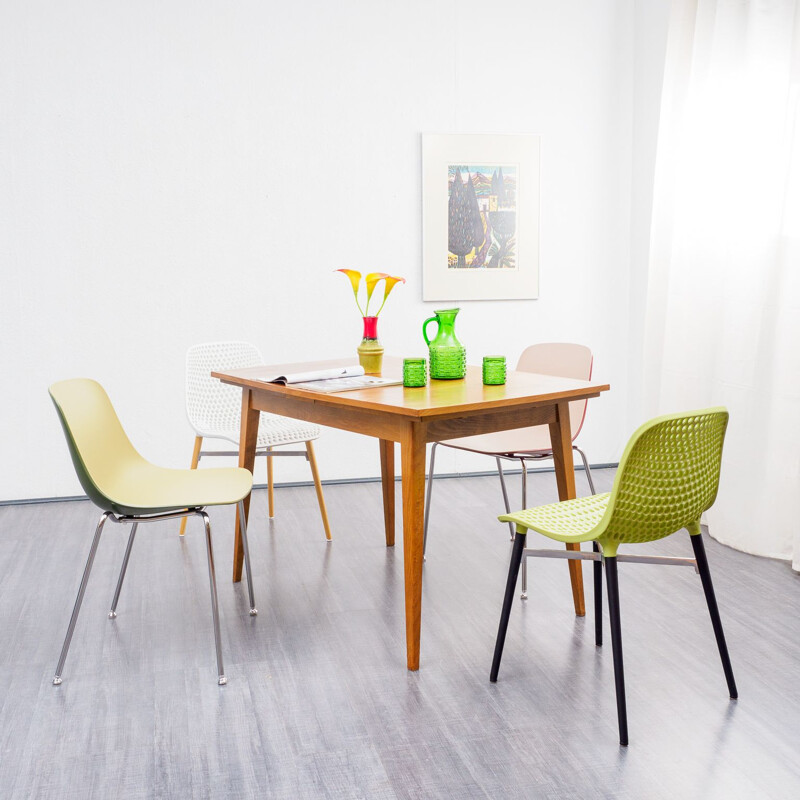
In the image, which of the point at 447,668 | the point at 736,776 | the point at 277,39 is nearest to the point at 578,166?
the point at 277,39

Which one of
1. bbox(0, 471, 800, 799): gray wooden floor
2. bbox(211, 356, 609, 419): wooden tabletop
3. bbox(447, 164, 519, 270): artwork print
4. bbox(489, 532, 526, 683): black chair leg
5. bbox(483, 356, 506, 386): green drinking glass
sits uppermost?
bbox(447, 164, 519, 270): artwork print

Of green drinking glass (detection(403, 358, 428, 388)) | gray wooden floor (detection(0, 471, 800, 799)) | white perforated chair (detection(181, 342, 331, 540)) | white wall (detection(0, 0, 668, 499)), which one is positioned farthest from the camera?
white wall (detection(0, 0, 668, 499))

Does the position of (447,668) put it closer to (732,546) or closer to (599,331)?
(732,546)

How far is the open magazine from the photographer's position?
269cm

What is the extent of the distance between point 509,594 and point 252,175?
9.38ft

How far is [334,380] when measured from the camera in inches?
112

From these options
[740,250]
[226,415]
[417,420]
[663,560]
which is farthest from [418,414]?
[740,250]

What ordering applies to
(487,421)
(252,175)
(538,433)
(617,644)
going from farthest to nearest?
(252,175), (538,433), (487,421), (617,644)

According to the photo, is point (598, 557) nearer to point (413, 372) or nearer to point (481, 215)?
point (413, 372)

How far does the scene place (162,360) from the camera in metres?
4.43

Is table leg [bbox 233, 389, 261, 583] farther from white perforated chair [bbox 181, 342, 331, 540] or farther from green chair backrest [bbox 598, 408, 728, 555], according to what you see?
green chair backrest [bbox 598, 408, 728, 555]

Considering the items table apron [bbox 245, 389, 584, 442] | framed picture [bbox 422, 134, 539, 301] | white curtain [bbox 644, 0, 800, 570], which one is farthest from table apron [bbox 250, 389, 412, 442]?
framed picture [bbox 422, 134, 539, 301]

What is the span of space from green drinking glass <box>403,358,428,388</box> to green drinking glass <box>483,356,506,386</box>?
0.65 feet

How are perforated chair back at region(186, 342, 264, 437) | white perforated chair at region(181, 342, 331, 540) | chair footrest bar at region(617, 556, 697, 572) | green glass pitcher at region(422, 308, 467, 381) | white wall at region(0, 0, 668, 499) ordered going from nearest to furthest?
1. chair footrest bar at region(617, 556, 697, 572)
2. green glass pitcher at region(422, 308, 467, 381)
3. white perforated chair at region(181, 342, 331, 540)
4. perforated chair back at region(186, 342, 264, 437)
5. white wall at region(0, 0, 668, 499)
